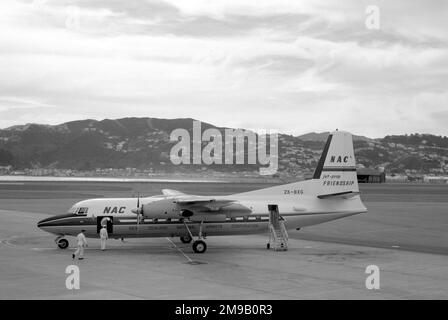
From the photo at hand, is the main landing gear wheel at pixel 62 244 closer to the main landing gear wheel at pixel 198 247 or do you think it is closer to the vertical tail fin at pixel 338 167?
the main landing gear wheel at pixel 198 247

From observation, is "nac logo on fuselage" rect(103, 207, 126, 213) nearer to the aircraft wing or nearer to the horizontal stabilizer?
the aircraft wing

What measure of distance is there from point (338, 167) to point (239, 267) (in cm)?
1022

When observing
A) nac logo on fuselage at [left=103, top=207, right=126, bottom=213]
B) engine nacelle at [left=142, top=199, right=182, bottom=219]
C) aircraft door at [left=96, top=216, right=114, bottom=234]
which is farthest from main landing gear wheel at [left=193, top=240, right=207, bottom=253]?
aircraft door at [left=96, top=216, right=114, bottom=234]

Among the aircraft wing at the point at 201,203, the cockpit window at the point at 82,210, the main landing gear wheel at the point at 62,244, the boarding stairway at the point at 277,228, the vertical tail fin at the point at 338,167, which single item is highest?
the vertical tail fin at the point at 338,167

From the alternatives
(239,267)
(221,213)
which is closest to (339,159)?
(221,213)

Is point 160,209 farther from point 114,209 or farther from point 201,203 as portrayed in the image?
point 114,209

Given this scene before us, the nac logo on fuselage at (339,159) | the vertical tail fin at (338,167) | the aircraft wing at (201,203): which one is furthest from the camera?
the nac logo on fuselage at (339,159)

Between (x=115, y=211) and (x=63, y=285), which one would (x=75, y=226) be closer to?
(x=115, y=211)

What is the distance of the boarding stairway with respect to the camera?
92.9 ft

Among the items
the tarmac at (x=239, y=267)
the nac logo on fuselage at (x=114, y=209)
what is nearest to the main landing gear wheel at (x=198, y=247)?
the tarmac at (x=239, y=267)

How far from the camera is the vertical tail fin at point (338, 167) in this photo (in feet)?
98.4

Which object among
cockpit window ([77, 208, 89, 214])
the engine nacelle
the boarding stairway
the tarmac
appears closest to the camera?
the tarmac
